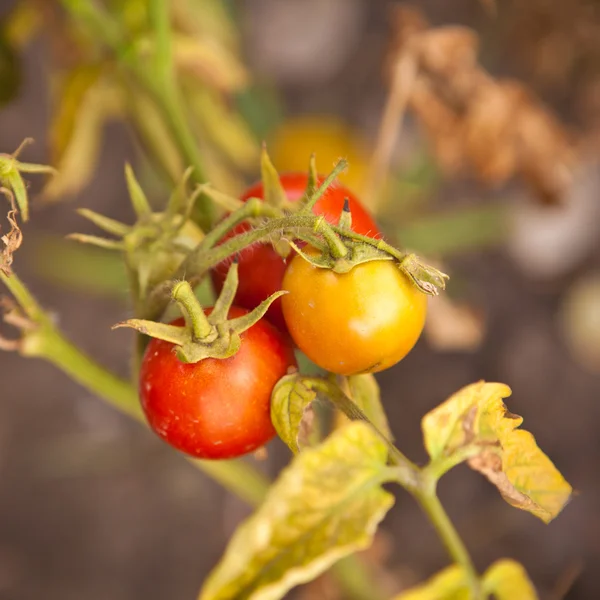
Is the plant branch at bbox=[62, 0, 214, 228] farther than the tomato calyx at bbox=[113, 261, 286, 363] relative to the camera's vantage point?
→ Yes

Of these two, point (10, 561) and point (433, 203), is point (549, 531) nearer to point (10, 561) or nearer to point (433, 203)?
point (433, 203)

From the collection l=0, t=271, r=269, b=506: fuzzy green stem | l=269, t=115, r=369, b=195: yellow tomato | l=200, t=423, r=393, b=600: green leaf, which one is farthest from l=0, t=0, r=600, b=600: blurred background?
l=200, t=423, r=393, b=600: green leaf

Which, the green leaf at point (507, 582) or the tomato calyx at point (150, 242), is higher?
the tomato calyx at point (150, 242)

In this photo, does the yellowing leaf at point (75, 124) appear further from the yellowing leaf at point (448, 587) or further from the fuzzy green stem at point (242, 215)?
the yellowing leaf at point (448, 587)

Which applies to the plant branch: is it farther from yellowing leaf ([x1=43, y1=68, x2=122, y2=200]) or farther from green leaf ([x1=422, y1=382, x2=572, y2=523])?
green leaf ([x1=422, y1=382, x2=572, y2=523])

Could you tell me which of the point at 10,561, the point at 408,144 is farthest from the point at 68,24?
the point at 10,561

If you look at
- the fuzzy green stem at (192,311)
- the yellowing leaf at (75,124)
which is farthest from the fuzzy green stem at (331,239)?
the yellowing leaf at (75,124)
